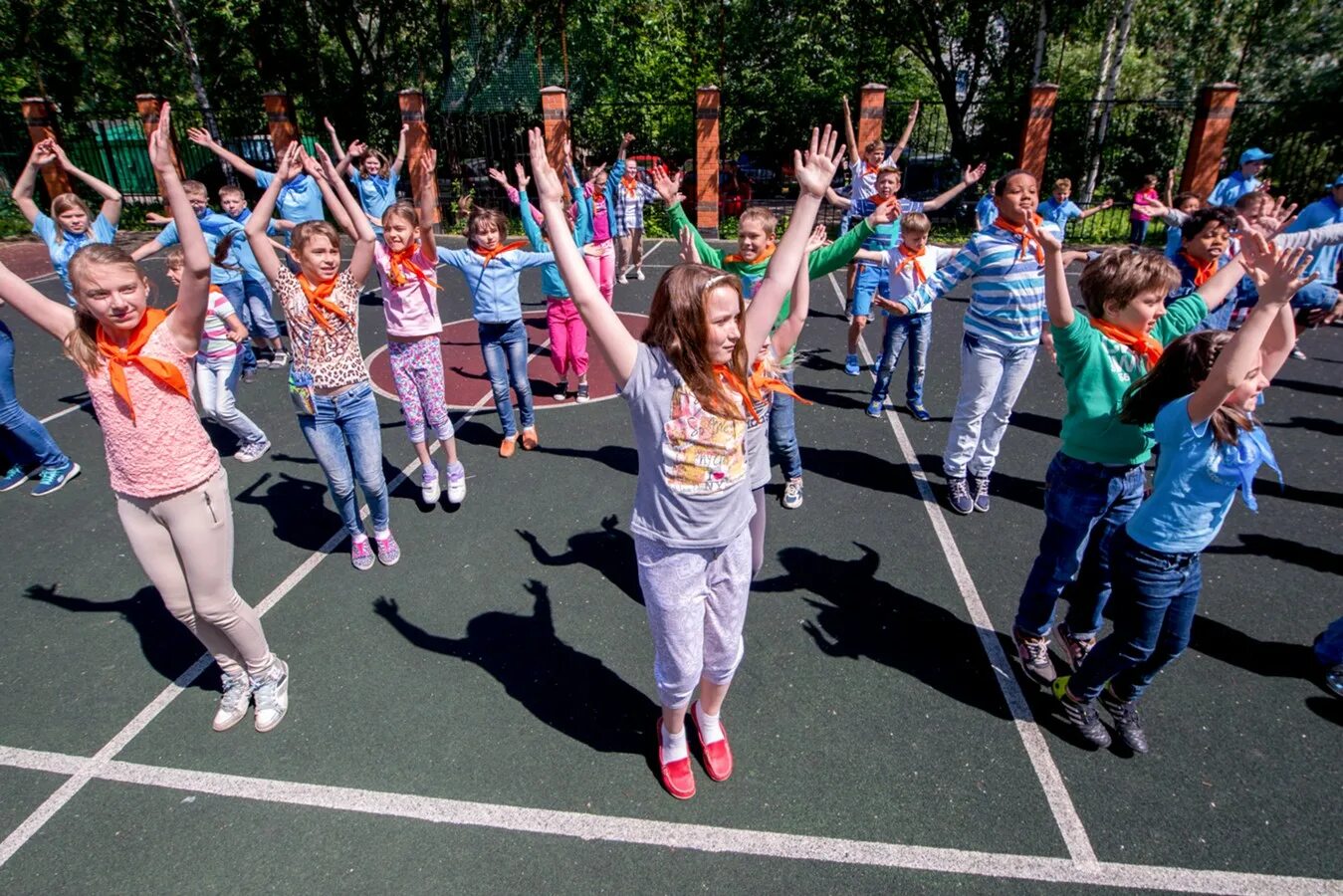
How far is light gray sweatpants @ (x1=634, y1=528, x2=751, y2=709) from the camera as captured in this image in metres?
2.70

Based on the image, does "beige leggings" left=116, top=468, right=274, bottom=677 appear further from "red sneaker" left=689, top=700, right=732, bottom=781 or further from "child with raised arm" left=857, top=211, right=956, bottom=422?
"child with raised arm" left=857, top=211, right=956, bottom=422

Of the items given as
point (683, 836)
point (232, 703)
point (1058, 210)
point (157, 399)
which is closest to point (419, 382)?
point (157, 399)

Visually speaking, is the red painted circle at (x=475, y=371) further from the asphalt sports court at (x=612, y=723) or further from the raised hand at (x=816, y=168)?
the raised hand at (x=816, y=168)

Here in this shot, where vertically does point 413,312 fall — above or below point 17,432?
above

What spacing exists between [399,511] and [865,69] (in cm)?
2778

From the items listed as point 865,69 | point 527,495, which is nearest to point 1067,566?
point 527,495

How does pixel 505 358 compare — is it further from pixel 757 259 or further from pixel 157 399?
pixel 157 399

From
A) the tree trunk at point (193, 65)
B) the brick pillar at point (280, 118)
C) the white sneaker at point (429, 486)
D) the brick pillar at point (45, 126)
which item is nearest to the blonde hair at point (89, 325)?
the white sneaker at point (429, 486)

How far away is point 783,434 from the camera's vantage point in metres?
5.25

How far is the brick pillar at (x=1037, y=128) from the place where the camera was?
55.7 feet

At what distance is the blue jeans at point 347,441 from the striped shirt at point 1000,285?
3541 mm

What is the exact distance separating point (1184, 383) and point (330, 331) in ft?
13.8

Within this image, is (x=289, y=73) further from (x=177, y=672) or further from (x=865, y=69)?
(x=177, y=672)

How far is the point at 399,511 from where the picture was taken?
566 cm
